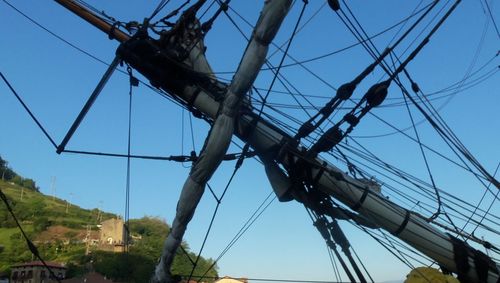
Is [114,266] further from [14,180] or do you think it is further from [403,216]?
[14,180]

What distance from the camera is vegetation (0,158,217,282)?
236 feet

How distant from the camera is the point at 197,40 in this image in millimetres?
8531

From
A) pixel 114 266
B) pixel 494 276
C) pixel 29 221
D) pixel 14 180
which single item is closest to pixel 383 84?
pixel 494 276

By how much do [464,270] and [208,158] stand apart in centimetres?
397

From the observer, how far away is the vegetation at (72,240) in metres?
72.1

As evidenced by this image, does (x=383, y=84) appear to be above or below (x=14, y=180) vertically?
below

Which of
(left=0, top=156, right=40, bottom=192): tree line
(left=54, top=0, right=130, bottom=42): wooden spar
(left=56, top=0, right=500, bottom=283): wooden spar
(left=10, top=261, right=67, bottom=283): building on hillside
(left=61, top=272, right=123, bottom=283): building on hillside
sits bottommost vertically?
(left=56, top=0, right=500, bottom=283): wooden spar

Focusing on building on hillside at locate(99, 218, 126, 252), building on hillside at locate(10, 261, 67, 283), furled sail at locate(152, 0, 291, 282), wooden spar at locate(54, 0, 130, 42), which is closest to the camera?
furled sail at locate(152, 0, 291, 282)

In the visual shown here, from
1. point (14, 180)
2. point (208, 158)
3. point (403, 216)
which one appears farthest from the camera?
point (14, 180)

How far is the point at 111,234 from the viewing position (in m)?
104

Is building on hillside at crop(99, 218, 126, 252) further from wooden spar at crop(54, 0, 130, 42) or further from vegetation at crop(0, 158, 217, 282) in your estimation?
wooden spar at crop(54, 0, 130, 42)

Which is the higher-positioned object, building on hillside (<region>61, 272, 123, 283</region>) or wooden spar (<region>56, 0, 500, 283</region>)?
building on hillside (<region>61, 272, 123, 283</region>)

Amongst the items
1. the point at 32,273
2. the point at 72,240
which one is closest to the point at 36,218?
the point at 72,240

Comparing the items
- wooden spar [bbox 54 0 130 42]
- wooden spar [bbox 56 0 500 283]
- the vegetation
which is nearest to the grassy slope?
the vegetation
